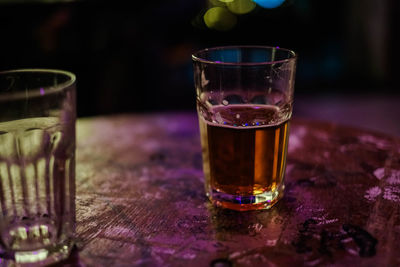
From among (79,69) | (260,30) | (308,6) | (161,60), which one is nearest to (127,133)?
(79,69)

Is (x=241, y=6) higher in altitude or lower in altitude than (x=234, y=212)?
higher

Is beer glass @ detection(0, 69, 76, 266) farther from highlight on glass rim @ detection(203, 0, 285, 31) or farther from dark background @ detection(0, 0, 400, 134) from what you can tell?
highlight on glass rim @ detection(203, 0, 285, 31)

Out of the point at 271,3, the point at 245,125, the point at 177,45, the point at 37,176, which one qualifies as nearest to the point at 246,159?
the point at 245,125

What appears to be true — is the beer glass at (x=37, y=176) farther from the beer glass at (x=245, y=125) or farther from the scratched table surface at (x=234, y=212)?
the beer glass at (x=245, y=125)

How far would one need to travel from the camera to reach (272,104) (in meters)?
0.71

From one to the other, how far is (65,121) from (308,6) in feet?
13.6

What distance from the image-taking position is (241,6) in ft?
14.5

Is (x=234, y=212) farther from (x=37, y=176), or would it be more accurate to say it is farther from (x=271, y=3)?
(x=271, y=3)

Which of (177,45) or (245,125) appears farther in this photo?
(177,45)

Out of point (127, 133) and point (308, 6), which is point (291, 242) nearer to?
point (127, 133)

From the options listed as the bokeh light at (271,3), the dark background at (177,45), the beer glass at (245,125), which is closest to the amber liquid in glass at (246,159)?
the beer glass at (245,125)

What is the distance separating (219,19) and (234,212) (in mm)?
4029

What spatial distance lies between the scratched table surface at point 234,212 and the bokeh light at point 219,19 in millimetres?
3376

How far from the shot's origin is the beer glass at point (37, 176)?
0.53 m
